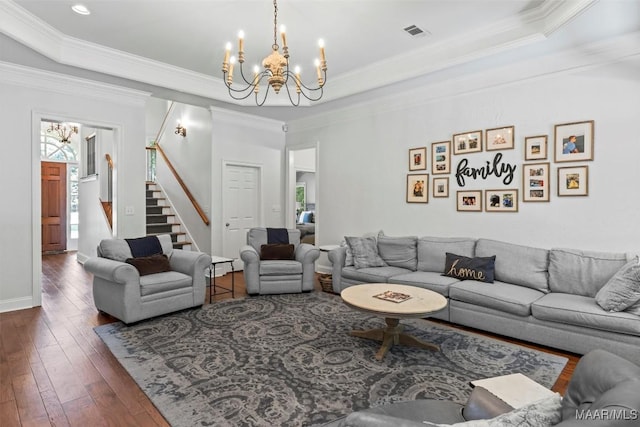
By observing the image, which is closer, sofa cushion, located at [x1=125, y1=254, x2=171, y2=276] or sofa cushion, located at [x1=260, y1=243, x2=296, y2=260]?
sofa cushion, located at [x1=125, y1=254, x2=171, y2=276]

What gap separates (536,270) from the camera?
3715 mm

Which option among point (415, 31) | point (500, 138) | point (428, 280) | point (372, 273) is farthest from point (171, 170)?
point (500, 138)

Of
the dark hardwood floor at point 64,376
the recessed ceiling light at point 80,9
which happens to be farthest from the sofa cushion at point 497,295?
the recessed ceiling light at point 80,9

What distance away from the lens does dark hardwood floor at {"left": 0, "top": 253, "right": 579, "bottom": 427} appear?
217 centimetres

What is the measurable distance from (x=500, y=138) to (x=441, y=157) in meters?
0.79

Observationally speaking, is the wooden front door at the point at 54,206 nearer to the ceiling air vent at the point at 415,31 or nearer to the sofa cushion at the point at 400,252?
the sofa cushion at the point at 400,252

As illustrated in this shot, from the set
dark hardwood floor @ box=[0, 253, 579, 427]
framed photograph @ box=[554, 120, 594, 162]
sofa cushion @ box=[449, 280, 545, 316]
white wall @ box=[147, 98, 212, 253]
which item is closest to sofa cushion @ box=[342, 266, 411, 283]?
sofa cushion @ box=[449, 280, 545, 316]

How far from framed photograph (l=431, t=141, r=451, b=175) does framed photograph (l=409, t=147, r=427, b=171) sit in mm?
120

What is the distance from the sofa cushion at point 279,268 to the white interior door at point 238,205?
177 cm

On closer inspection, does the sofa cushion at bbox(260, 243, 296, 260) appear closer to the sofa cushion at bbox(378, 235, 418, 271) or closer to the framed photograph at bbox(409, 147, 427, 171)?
the sofa cushion at bbox(378, 235, 418, 271)

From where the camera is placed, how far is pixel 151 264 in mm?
4070

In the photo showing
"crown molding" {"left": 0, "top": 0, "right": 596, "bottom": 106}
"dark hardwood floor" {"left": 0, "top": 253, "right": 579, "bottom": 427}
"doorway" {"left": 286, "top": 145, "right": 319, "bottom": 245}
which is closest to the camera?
"dark hardwood floor" {"left": 0, "top": 253, "right": 579, "bottom": 427}

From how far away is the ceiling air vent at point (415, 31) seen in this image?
3688 mm

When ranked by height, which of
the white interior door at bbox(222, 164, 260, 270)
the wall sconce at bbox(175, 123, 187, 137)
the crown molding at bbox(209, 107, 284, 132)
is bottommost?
the white interior door at bbox(222, 164, 260, 270)
